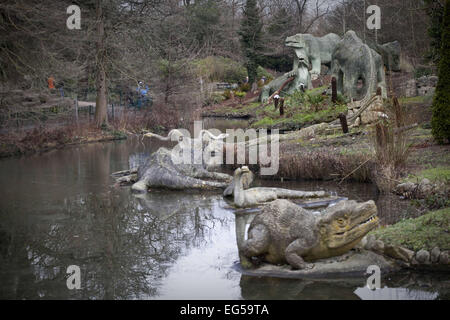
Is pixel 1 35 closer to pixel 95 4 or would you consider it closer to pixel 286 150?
pixel 286 150

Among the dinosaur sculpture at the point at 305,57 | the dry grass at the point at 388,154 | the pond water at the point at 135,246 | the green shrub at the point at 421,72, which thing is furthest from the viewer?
the dinosaur sculpture at the point at 305,57

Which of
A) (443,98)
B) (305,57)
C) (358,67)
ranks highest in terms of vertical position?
(305,57)

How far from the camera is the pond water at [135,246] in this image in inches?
232

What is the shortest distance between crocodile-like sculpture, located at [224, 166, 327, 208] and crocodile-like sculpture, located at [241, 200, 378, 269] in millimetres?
2990

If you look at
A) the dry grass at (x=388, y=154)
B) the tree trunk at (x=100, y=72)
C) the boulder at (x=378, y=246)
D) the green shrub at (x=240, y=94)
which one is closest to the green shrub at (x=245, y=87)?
the green shrub at (x=240, y=94)

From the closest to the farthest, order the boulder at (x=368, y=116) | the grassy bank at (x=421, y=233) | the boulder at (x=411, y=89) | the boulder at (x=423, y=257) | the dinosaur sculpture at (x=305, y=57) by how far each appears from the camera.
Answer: the boulder at (x=423, y=257) < the grassy bank at (x=421, y=233) < the boulder at (x=368, y=116) < the boulder at (x=411, y=89) < the dinosaur sculpture at (x=305, y=57)

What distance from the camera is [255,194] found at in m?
9.94

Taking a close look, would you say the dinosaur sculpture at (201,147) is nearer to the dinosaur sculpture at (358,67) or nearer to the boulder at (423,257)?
the dinosaur sculpture at (358,67)

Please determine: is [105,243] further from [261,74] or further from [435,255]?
[261,74]

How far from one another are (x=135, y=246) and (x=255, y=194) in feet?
9.86

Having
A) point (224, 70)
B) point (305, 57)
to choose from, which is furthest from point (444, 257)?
point (224, 70)

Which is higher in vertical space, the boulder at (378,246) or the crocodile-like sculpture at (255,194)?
the crocodile-like sculpture at (255,194)

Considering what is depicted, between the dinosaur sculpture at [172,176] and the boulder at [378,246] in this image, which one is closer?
the boulder at [378,246]

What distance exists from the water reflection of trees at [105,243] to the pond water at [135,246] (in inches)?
0.5
